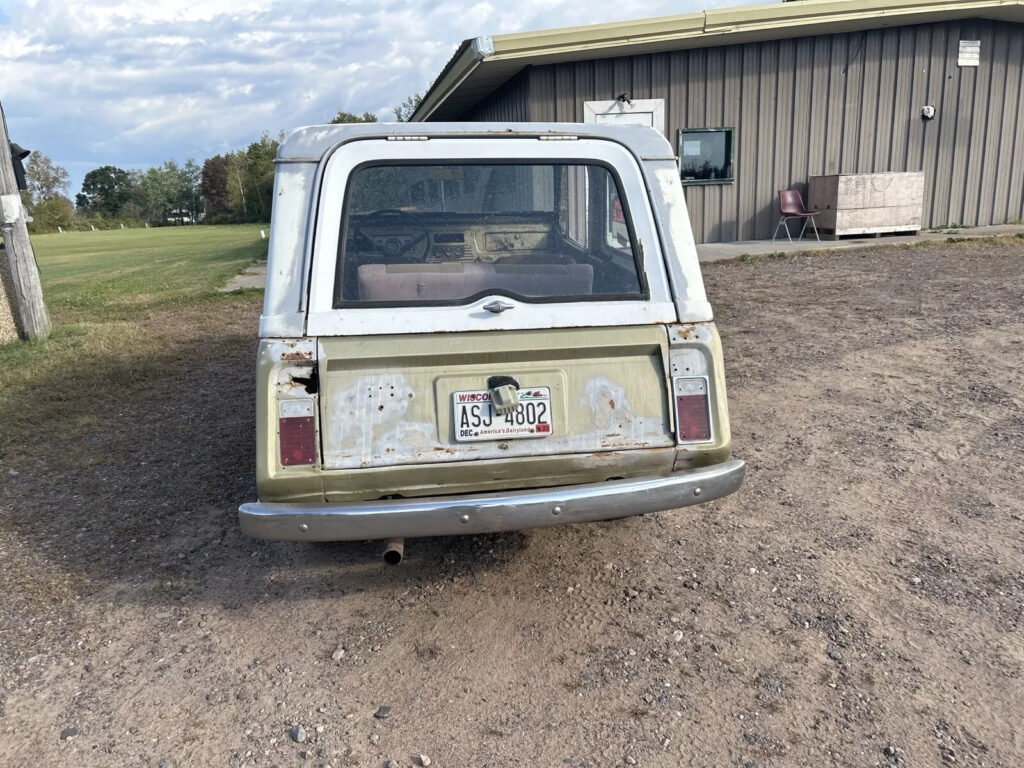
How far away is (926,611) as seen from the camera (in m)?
3.02

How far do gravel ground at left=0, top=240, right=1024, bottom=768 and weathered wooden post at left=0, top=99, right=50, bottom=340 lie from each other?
362cm

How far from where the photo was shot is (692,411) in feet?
10.0

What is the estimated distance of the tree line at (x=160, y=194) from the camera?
6762cm

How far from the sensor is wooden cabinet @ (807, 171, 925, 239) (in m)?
12.9

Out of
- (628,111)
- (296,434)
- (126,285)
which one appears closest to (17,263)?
(126,285)

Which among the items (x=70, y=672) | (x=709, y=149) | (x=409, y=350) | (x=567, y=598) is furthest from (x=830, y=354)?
(x=709, y=149)

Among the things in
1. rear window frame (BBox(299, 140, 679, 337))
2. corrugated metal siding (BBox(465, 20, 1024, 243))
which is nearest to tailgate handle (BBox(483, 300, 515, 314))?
rear window frame (BBox(299, 140, 679, 337))

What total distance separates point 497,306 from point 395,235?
1.92 feet

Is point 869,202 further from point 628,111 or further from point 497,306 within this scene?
point 497,306

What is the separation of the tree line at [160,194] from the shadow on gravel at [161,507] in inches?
2260

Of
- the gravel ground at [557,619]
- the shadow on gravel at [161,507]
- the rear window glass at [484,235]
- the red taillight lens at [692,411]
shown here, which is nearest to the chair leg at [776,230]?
the gravel ground at [557,619]

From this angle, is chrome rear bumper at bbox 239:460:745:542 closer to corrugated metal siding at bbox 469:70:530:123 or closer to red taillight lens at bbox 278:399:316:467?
red taillight lens at bbox 278:399:316:467

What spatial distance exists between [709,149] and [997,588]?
11350 millimetres

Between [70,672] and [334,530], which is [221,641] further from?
[334,530]
